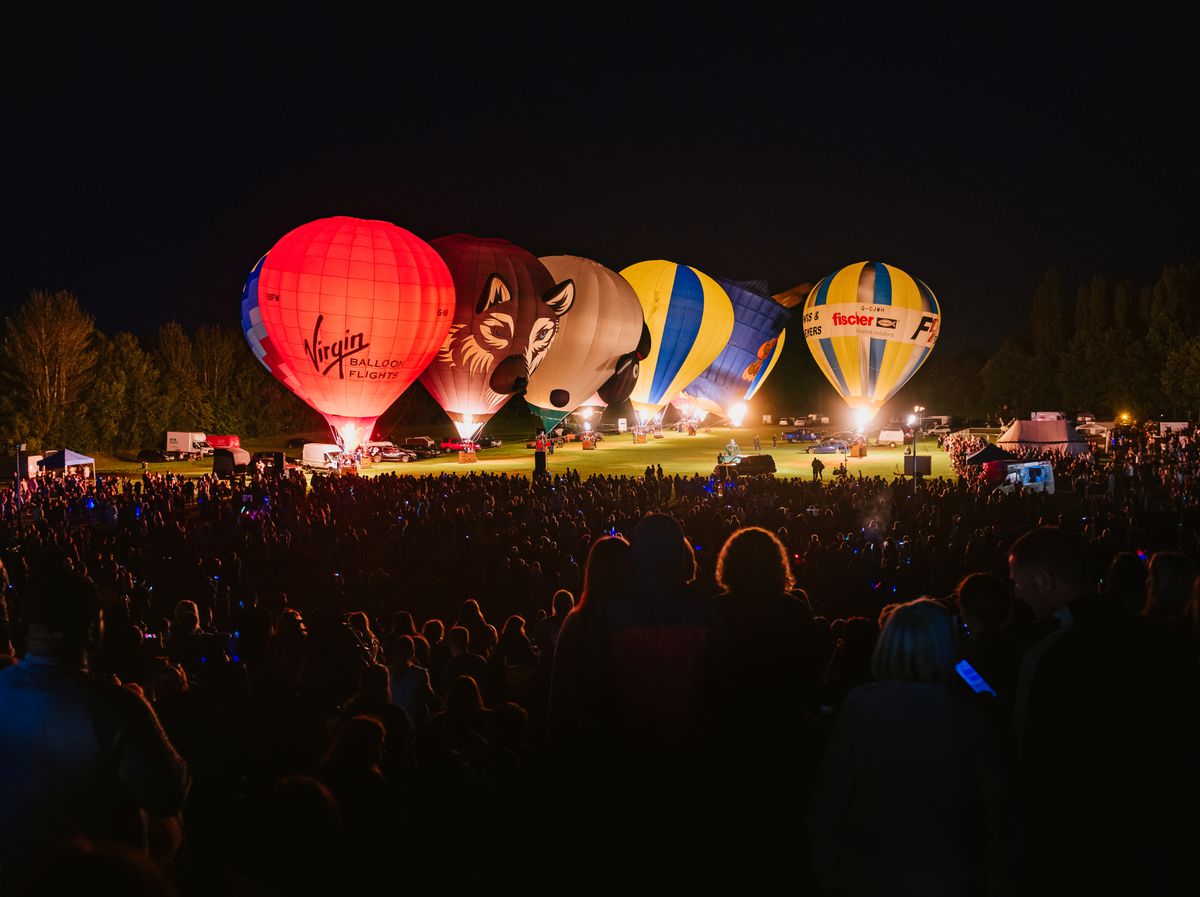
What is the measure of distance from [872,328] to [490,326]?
1690 cm

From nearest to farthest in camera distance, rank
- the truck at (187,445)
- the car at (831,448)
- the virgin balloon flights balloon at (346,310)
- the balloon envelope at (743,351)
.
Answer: the virgin balloon flights balloon at (346,310) → the car at (831,448) → the balloon envelope at (743,351) → the truck at (187,445)

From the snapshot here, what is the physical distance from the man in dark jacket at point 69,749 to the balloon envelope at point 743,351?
40664 millimetres

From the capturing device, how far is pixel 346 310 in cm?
Result: 2345

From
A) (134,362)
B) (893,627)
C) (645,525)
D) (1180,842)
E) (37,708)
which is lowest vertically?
(1180,842)

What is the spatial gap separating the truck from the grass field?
81.1 inches

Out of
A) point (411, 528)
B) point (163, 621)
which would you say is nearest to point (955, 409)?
point (411, 528)

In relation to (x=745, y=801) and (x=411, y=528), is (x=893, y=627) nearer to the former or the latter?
(x=745, y=801)

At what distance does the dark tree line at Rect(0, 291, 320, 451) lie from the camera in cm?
4241

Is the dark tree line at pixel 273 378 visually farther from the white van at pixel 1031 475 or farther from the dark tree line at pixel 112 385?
the white van at pixel 1031 475

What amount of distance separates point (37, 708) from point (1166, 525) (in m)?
14.3

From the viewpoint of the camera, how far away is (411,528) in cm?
1280

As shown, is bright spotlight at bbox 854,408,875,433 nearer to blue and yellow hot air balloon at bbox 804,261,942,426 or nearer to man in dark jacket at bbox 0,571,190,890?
blue and yellow hot air balloon at bbox 804,261,942,426

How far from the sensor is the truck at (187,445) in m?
45.7

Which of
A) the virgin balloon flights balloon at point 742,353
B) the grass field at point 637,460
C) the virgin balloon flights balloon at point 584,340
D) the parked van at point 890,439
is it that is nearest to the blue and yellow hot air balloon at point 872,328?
the grass field at point 637,460
